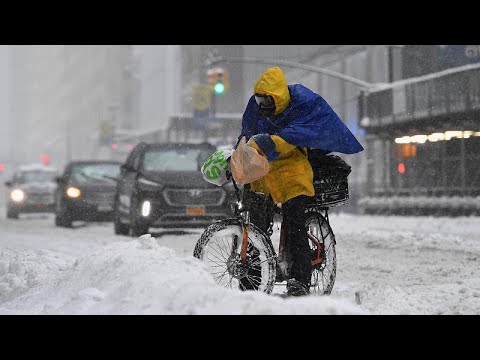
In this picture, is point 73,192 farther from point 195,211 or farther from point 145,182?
point 195,211

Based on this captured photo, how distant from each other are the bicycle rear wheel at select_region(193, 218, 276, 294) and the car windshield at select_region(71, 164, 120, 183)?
1297 centimetres

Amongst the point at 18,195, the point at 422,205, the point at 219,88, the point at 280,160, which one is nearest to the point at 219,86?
the point at 219,88

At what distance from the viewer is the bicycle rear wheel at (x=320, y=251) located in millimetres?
6801

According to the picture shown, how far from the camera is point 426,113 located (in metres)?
28.8

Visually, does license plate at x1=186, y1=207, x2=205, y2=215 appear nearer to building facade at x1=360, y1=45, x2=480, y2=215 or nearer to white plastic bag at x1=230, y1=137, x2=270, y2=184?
white plastic bag at x1=230, y1=137, x2=270, y2=184

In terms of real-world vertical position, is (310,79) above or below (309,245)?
above

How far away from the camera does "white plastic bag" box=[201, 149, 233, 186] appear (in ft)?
20.7

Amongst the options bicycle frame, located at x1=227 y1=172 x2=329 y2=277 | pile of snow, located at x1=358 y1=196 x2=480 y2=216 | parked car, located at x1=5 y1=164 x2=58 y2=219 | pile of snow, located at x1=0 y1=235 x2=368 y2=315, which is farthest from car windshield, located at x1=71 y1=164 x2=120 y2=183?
bicycle frame, located at x1=227 y1=172 x2=329 y2=277

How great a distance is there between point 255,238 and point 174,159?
368 inches

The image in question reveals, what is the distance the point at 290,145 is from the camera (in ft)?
19.6
